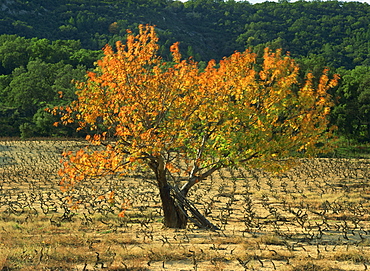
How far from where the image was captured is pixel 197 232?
15.2m

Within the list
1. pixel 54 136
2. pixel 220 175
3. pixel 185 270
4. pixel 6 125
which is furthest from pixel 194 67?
pixel 6 125

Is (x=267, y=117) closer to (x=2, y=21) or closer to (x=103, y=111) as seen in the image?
(x=103, y=111)

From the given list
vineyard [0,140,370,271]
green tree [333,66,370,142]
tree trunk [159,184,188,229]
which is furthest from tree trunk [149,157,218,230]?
green tree [333,66,370,142]

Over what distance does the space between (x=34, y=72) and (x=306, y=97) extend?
6718 cm

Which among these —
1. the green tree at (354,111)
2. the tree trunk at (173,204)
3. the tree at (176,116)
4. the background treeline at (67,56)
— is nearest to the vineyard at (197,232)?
the tree trunk at (173,204)

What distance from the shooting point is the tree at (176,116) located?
14562 mm

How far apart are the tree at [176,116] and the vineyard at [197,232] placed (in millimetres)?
1244

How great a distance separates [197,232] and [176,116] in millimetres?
4113

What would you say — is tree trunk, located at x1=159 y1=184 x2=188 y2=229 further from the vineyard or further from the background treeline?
the background treeline

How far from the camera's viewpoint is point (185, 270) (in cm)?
1030

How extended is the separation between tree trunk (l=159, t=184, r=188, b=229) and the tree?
0.12ft

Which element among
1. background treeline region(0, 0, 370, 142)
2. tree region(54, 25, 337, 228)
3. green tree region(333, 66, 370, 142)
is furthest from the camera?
background treeline region(0, 0, 370, 142)

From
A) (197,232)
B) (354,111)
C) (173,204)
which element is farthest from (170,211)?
(354,111)

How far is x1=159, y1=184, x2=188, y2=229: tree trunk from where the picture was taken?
632 inches
